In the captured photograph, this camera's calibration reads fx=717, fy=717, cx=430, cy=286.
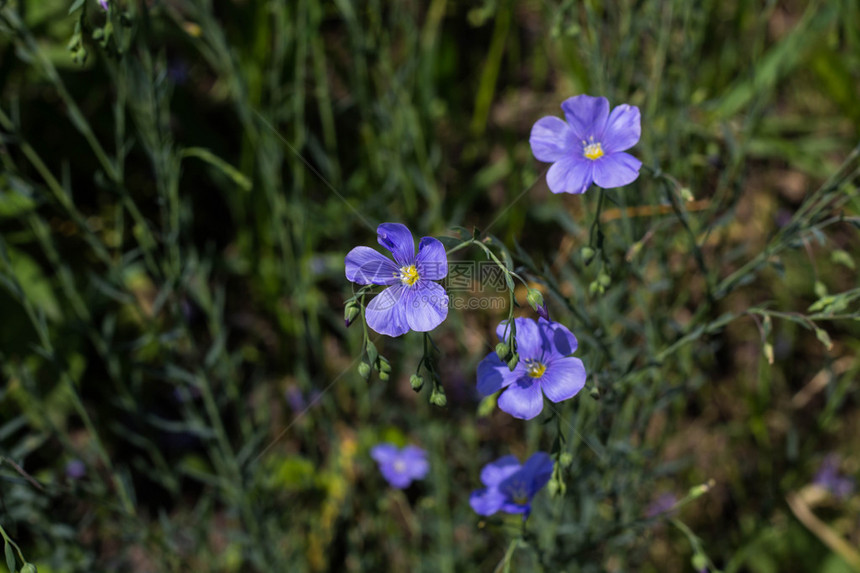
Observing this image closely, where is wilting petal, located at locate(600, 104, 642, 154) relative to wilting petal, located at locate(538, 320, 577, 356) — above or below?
above

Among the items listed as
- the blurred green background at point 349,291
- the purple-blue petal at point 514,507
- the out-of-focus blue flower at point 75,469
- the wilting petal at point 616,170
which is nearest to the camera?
the wilting petal at point 616,170

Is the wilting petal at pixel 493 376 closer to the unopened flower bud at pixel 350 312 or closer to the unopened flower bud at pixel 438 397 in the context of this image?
the unopened flower bud at pixel 438 397

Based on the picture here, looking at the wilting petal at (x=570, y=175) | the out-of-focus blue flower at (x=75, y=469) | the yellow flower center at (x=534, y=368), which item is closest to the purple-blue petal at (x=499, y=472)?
the yellow flower center at (x=534, y=368)

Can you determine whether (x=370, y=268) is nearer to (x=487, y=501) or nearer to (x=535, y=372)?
(x=535, y=372)

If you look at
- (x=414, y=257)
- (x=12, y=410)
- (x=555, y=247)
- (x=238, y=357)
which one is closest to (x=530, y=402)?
(x=414, y=257)

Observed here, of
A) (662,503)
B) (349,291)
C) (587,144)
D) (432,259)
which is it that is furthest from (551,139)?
(662,503)

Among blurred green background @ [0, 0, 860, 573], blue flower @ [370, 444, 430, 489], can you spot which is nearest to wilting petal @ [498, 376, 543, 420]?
blurred green background @ [0, 0, 860, 573]

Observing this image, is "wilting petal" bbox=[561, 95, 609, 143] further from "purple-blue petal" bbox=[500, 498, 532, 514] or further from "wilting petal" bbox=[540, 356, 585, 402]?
"purple-blue petal" bbox=[500, 498, 532, 514]
